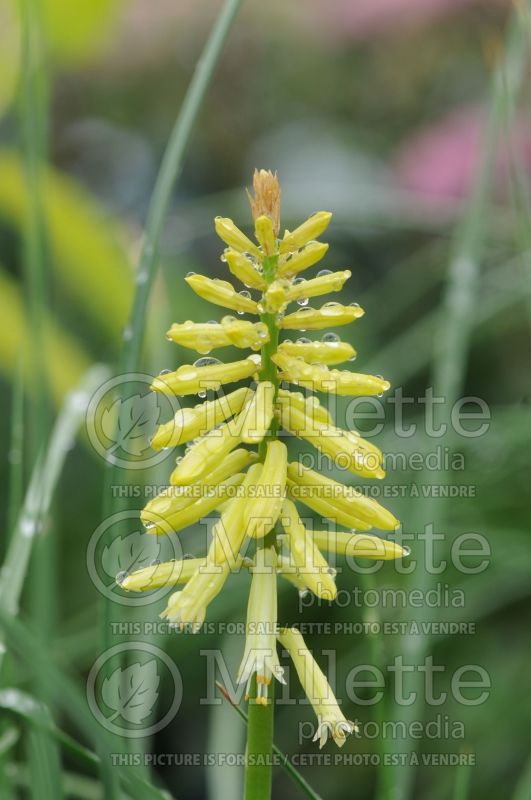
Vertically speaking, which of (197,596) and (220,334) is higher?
(220,334)

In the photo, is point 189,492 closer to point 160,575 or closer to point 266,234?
point 160,575

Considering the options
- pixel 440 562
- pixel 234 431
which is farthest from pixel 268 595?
pixel 440 562

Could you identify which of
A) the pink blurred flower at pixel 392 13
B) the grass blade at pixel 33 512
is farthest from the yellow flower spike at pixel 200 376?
the pink blurred flower at pixel 392 13

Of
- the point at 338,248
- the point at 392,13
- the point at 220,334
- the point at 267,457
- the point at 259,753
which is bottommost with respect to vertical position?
the point at 259,753

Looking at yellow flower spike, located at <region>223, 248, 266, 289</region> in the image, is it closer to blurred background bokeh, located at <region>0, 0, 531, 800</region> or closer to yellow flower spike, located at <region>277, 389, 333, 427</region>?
yellow flower spike, located at <region>277, 389, 333, 427</region>

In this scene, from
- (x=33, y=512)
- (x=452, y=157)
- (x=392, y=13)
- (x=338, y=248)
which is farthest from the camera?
(x=338, y=248)

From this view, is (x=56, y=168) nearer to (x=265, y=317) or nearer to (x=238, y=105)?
(x=238, y=105)

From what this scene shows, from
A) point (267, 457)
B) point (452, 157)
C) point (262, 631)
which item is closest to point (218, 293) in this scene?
point (267, 457)

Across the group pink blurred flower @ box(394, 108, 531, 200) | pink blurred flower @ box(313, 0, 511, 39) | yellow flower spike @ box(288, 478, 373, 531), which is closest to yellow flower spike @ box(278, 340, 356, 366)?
yellow flower spike @ box(288, 478, 373, 531)
